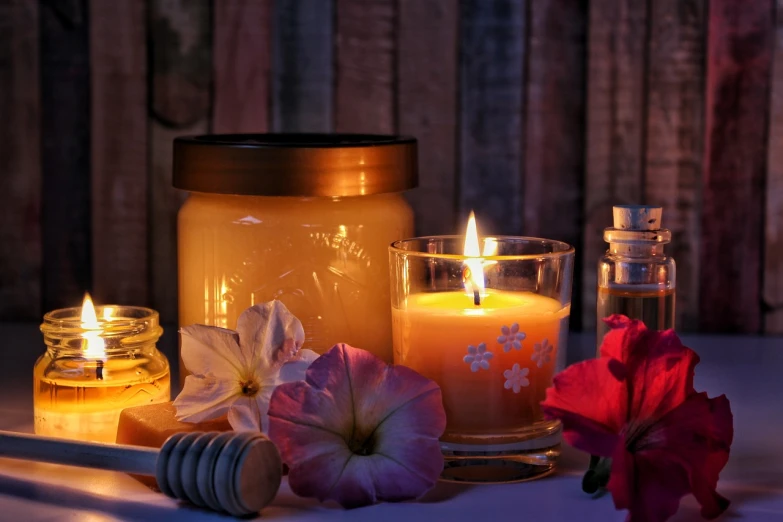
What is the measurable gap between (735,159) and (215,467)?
870 mm

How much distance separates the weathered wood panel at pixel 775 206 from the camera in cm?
133

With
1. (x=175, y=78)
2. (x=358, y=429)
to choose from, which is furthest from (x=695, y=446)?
(x=175, y=78)

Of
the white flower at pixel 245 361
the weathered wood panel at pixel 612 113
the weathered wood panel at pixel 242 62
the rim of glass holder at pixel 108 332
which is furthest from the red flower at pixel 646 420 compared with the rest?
the weathered wood panel at pixel 242 62

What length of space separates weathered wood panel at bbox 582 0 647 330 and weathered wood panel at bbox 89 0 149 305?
0.58m

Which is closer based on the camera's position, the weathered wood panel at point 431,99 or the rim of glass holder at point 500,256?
the rim of glass holder at point 500,256

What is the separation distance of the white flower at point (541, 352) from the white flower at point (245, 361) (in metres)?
0.18

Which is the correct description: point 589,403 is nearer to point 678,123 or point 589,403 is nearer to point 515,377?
point 515,377

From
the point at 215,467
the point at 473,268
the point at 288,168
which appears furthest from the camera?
the point at 288,168

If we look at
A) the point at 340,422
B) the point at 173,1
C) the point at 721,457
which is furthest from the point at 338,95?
the point at 721,457

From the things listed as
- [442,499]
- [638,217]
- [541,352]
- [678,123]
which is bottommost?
[442,499]

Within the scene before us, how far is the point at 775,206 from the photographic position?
1.36 metres

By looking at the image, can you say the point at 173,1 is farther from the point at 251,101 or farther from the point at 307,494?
the point at 307,494

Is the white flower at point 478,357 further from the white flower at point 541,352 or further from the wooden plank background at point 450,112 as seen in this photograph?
the wooden plank background at point 450,112

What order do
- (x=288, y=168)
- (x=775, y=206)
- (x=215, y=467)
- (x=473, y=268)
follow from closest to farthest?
(x=215, y=467)
(x=473, y=268)
(x=288, y=168)
(x=775, y=206)
